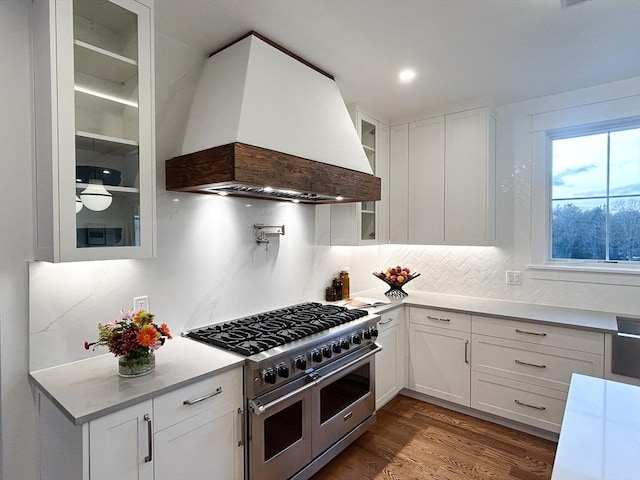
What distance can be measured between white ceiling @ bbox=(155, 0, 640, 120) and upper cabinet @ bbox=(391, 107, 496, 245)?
0.44 metres

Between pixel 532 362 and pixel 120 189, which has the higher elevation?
pixel 120 189

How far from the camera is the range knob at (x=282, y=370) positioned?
1819mm

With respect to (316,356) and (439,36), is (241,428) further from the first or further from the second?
(439,36)

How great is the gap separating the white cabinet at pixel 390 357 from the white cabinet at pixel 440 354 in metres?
0.08

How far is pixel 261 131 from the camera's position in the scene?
1.85 metres

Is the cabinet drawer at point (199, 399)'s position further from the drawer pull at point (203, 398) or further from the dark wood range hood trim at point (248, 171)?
the dark wood range hood trim at point (248, 171)

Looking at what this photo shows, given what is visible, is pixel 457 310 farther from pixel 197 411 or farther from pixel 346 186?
pixel 197 411

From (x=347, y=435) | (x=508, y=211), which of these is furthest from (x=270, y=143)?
(x=508, y=211)

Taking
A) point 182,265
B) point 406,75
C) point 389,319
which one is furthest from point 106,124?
point 389,319

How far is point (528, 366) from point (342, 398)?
1.41 meters

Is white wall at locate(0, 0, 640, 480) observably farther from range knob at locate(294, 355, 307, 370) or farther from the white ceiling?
range knob at locate(294, 355, 307, 370)

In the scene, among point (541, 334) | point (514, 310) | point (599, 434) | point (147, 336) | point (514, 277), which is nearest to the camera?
point (599, 434)

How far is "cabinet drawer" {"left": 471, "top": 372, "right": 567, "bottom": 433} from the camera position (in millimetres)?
2447

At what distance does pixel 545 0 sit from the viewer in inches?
66.2
